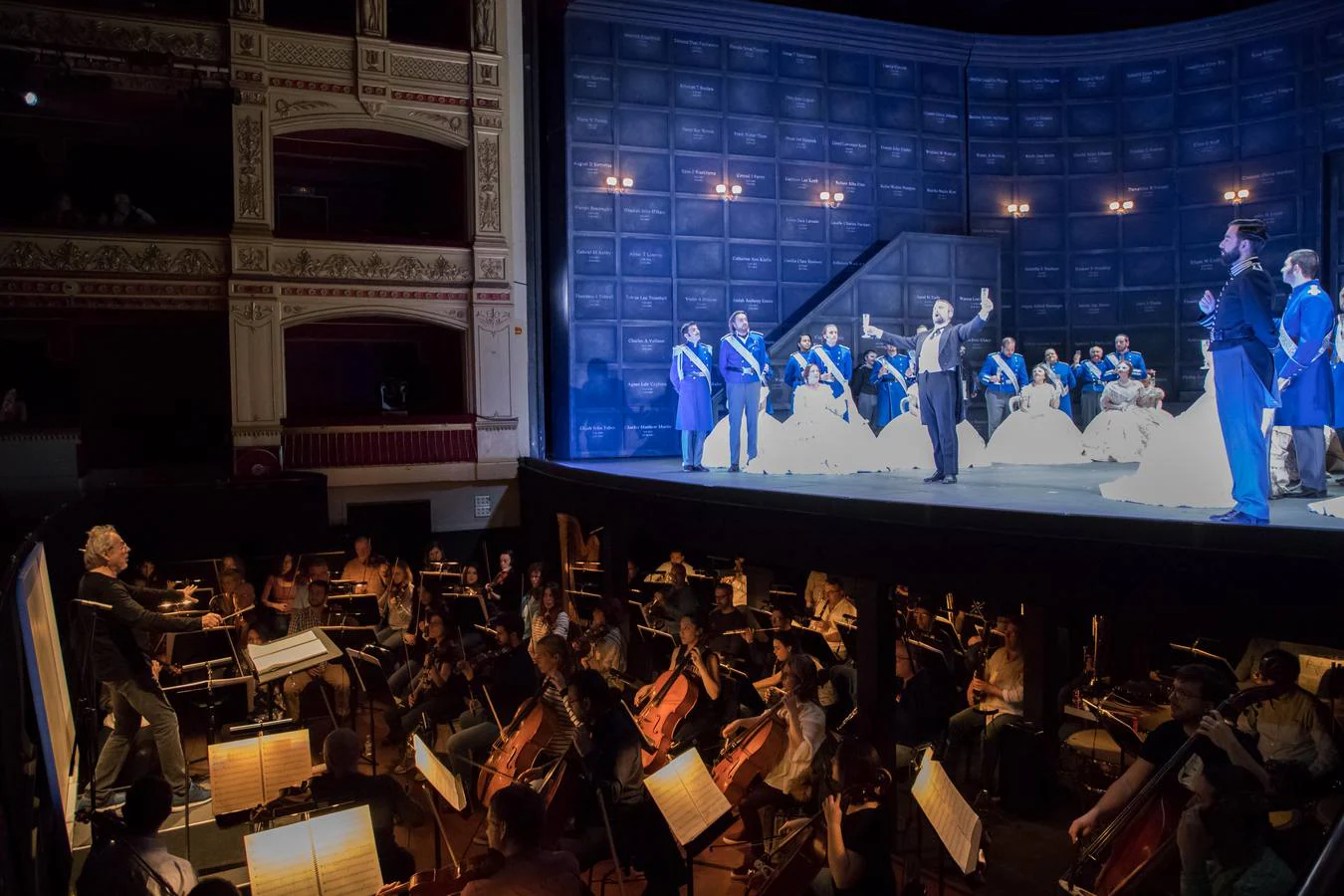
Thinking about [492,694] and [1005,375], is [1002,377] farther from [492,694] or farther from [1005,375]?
[492,694]

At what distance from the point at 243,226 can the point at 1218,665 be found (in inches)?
510

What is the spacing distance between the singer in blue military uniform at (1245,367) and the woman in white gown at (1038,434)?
654cm

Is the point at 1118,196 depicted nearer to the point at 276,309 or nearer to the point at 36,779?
the point at 276,309

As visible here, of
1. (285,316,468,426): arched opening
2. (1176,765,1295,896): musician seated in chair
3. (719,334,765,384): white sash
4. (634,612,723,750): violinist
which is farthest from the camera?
(285,316,468,426): arched opening

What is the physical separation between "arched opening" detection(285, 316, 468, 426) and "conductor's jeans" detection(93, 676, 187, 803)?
9.47m

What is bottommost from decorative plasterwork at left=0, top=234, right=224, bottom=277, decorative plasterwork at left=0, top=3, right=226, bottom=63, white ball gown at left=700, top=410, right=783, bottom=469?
white ball gown at left=700, top=410, right=783, bottom=469

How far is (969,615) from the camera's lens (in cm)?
910

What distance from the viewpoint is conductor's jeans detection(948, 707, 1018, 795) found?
6.98 m

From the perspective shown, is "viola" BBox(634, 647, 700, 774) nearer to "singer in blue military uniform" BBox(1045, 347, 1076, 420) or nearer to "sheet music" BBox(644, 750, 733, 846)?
"sheet music" BBox(644, 750, 733, 846)

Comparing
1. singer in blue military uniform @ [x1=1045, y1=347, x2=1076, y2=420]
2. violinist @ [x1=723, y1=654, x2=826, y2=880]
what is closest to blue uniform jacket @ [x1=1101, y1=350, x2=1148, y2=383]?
singer in blue military uniform @ [x1=1045, y1=347, x2=1076, y2=420]

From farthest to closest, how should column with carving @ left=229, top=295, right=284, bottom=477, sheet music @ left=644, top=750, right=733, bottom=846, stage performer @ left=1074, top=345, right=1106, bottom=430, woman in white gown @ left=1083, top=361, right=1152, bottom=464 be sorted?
stage performer @ left=1074, top=345, right=1106, bottom=430, column with carving @ left=229, top=295, right=284, bottom=477, woman in white gown @ left=1083, top=361, right=1152, bottom=464, sheet music @ left=644, top=750, right=733, bottom=846

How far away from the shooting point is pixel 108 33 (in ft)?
43.8

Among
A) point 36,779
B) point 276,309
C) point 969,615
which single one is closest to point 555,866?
point 36,779

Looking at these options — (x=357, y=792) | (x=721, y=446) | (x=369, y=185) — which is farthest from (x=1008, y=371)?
(x=369, y=185)
